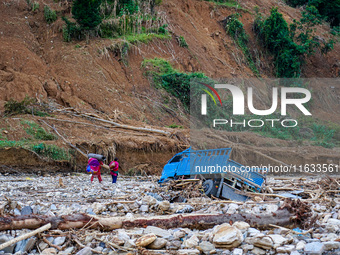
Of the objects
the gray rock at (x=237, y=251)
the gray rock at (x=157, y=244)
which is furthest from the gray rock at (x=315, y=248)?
the gray rock at (x=157, y=244)

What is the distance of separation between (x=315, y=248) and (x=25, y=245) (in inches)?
139

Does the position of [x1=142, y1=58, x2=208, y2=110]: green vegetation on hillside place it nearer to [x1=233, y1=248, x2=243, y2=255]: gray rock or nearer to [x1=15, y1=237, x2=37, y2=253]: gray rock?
[x1=15, y1=237, x2=37, y2=253]: gray rock

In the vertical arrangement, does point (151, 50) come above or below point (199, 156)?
above

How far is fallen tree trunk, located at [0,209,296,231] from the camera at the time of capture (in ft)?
18.4

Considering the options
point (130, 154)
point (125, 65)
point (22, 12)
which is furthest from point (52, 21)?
point (130, 154)

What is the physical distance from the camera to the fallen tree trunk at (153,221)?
221 inches

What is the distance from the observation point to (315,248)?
468 cm

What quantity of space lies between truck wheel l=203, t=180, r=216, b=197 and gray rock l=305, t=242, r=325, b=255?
4.54 metres

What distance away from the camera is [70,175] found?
615 inches

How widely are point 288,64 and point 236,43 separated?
443 cm

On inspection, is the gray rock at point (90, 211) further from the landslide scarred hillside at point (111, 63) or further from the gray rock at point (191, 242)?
the landslide scarred hillside at point (111, 63)

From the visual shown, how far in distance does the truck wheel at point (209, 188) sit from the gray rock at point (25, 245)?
4791mm

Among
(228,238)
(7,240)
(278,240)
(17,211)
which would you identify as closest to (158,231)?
(228,238)

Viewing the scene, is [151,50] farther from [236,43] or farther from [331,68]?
[331,68]
